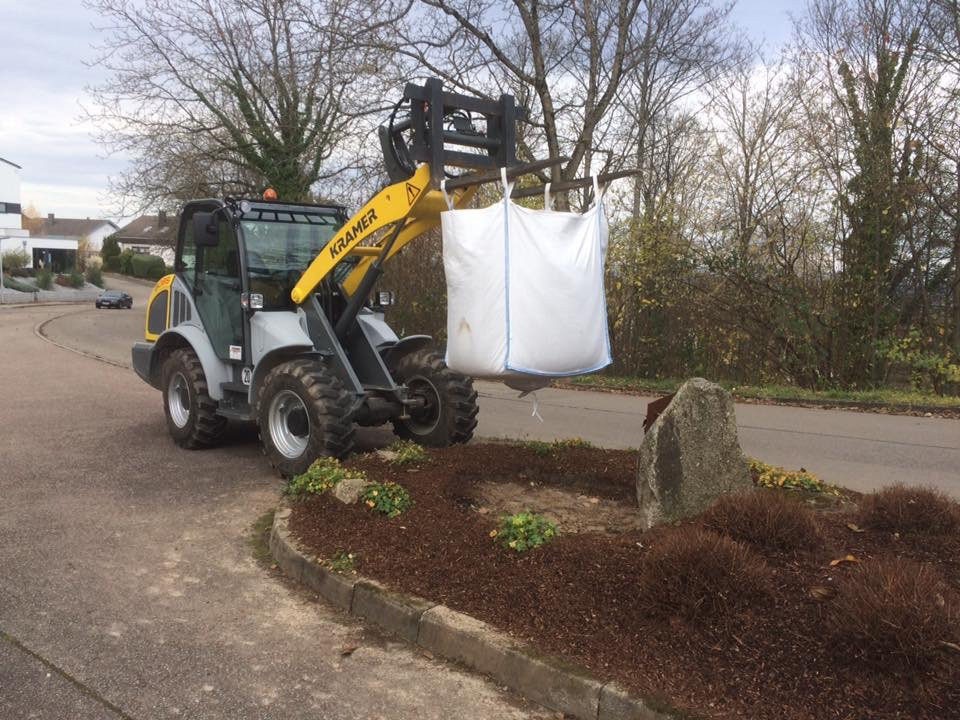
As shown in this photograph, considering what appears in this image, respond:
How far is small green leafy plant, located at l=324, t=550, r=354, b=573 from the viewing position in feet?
15.5

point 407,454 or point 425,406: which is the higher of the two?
point 425,406

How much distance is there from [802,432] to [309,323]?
6.40 meters

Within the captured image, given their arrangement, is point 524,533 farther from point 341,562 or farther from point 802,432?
point 802,432

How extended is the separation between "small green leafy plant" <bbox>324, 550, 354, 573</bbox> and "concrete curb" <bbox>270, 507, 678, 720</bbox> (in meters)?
0.05

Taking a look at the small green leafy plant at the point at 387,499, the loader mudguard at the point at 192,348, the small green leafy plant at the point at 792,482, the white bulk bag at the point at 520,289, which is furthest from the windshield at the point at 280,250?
the small green leafy plant at the point at 792,482

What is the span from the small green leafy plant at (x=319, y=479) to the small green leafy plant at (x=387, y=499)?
1.33 feet

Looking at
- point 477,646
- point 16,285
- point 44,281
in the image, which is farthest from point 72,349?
point 44,281

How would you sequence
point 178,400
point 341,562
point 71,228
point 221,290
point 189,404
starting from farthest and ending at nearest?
1. point 71,228
2. point 178,400
3. point 189,404
4. point 221,290
5. point 341,562

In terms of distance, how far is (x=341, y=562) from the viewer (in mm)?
4805

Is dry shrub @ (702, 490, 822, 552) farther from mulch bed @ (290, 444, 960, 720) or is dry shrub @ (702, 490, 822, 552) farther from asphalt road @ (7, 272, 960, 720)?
asphalt road @ (7, 272, 960, 720)

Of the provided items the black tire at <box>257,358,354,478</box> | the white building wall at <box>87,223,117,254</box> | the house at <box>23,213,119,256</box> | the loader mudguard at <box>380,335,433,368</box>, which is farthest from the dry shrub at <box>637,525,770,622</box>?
the white building wall at <box>87,223,117,254</box>

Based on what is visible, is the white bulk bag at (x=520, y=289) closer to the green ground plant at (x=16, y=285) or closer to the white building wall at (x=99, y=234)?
the green ground plant at (x=16, y=285)

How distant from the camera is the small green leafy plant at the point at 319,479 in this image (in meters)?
5.89

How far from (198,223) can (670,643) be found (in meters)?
6.01
